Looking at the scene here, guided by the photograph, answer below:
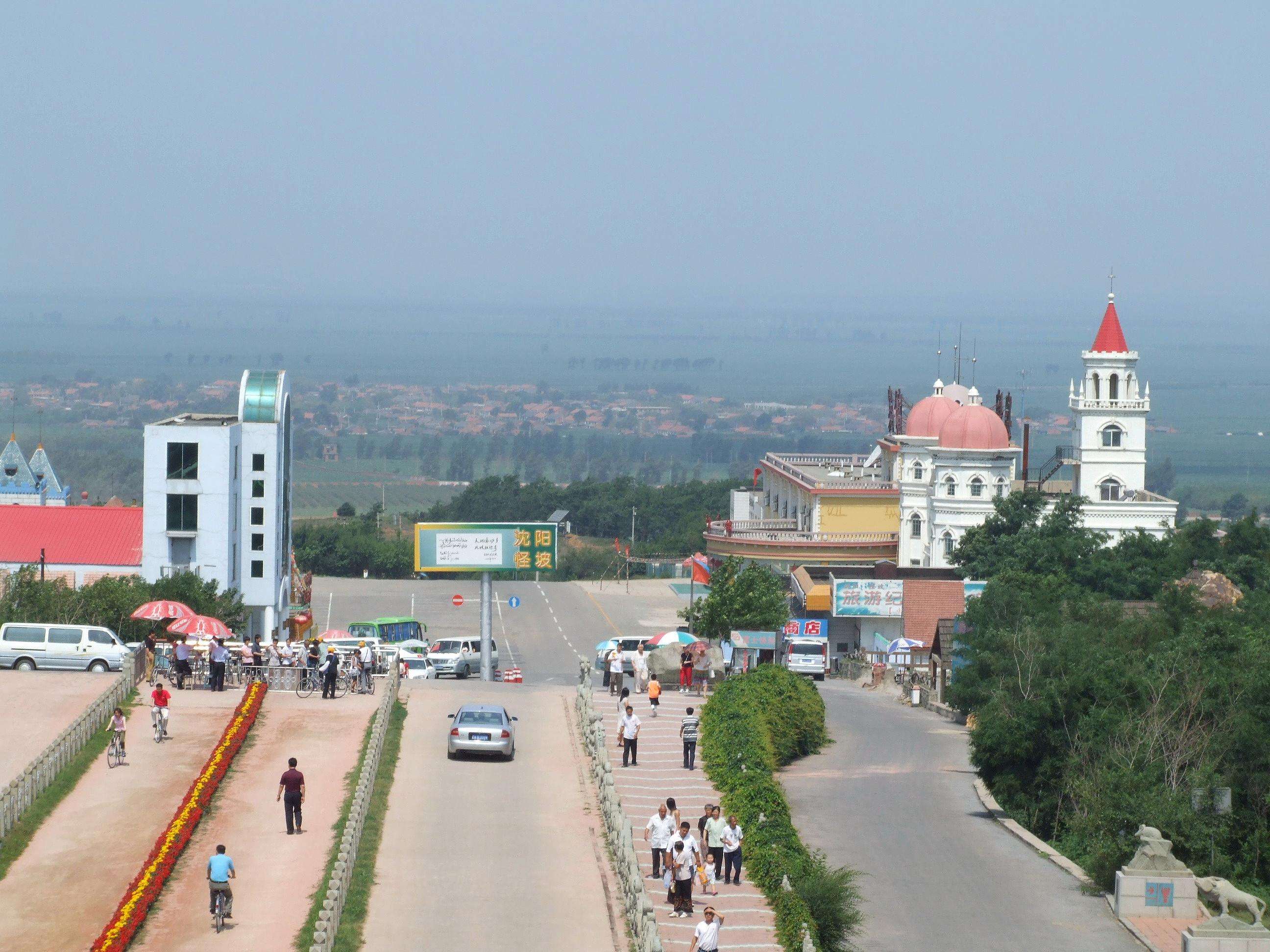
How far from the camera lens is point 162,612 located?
4719 centimetres

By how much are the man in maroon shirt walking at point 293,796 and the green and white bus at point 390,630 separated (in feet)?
125

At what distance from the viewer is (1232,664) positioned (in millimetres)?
41469

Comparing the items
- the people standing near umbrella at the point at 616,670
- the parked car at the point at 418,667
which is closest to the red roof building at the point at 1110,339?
the parked car at the point at 418,667

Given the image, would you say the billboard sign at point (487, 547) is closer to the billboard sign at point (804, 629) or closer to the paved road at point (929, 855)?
the billboard sign at point (804, 629)

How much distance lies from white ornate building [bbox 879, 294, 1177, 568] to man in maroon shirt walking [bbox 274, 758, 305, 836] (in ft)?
181

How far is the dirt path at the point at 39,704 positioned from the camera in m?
35.5

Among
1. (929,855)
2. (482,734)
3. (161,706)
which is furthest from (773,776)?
(161,706)

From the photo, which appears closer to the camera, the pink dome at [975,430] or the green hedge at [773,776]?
the green hedge at [773,776]

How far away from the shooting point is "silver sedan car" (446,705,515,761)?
36.6 m

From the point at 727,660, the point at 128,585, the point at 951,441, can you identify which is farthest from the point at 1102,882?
the point at 951,441

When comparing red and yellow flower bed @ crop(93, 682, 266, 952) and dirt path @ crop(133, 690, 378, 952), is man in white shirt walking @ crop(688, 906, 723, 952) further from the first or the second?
red and yellow flower bed @ crop(93, 682, 266, 952)

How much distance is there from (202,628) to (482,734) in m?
11.6

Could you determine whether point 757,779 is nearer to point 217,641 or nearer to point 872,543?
point 217,641

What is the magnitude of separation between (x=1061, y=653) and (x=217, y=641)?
19.0m
